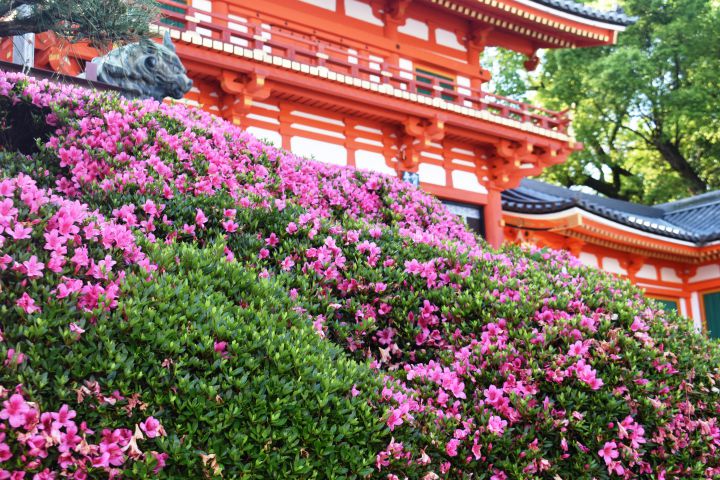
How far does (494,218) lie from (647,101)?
13.1 m

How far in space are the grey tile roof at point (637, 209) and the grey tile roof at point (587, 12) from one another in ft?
11.4

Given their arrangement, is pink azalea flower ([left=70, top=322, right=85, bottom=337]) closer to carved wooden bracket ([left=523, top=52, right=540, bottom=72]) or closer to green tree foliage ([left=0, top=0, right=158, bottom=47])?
green tree foliage ([left=0, top=0, right=158, bottom=47])

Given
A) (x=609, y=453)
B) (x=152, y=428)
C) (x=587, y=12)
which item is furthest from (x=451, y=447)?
(x=587, y=12)

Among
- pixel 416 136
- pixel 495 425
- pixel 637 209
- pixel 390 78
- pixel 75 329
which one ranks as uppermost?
pixel 390 78

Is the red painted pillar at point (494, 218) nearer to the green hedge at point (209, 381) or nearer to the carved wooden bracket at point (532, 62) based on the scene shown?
the carved wooden bracket at point (532, 62)

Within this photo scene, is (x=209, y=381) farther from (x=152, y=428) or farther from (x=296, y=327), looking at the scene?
(x=296, y=327)

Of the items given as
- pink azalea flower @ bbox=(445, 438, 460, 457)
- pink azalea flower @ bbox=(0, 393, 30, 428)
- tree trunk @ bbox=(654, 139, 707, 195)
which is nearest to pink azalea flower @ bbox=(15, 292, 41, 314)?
pink azalea flower @ bbox=(0, 393, 30, 428)

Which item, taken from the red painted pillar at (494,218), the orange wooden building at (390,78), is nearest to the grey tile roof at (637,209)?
the red painted pillar at (494,218)

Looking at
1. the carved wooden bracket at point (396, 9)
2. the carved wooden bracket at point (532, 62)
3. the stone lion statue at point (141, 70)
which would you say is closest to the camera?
the stone lion statue at point (141, 70)

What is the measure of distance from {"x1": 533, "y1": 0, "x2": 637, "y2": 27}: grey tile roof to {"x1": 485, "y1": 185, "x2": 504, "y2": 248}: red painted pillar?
3.51 m

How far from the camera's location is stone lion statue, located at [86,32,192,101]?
243 inches

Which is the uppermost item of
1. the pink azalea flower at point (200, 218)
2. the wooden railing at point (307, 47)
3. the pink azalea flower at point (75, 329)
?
the wooden railing at point (307, 47)

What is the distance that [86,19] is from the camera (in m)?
4.40

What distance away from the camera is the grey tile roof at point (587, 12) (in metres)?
12.9
